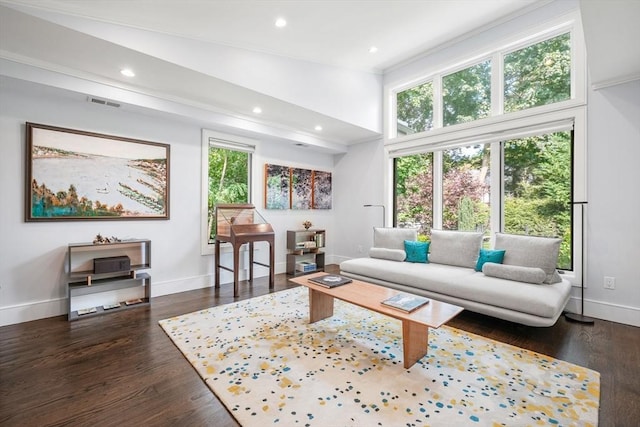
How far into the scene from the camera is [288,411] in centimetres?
164

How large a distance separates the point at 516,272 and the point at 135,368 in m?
3.53

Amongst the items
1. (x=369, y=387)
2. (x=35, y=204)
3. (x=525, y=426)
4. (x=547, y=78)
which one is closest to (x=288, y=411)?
(x=369, y=387)

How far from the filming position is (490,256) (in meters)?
3.36

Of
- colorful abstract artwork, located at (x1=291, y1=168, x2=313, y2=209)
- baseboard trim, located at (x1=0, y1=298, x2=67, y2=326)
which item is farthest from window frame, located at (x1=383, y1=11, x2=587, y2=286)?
baseboard trim, located at (x1=0, y1=298, x2=67, y2=326)

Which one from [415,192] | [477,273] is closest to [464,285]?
[477,273]

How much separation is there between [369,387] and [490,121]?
12.0 ft

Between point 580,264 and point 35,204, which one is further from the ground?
point 35,204

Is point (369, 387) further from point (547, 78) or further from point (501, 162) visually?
point (547, 78)

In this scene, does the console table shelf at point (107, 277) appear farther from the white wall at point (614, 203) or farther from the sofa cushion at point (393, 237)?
the white wall at point (614, 203)

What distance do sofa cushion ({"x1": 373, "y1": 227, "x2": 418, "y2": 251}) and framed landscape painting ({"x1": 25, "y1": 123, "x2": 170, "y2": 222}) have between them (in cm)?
311

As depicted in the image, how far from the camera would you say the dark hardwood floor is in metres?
1.62

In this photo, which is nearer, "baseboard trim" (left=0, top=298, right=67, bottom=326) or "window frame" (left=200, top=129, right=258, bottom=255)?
"baseboard trim" (left=0, top=298, right=67, bottom=326)

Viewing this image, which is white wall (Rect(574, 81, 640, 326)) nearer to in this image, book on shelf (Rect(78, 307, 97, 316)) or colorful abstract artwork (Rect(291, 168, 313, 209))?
colorful abstract artwork (Rect(291, 168, 313, 209))

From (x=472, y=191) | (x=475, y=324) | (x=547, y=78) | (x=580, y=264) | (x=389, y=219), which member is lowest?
(x=475, y=324)
